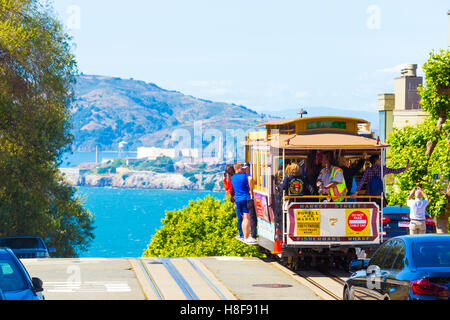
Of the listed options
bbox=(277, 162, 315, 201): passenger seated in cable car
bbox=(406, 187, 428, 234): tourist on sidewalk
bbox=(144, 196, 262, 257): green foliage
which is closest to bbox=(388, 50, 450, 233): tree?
bbox=(144, 196, 262, 257): green foliage

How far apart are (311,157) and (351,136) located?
3.51ft

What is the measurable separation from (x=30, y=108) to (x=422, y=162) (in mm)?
15442

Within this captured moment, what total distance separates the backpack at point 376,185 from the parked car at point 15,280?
29.1ft

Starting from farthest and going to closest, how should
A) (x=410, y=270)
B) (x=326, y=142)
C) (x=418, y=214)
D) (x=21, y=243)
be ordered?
(x=21, y=243), (x=418, y=214), (x=326, y=142), (x=410, y=270)

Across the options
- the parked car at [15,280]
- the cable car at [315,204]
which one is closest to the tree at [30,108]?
the cable car at [315,204]

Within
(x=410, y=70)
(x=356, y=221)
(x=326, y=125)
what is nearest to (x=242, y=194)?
(x=326, y=125)

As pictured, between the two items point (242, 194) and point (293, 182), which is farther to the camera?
point (242, 194)

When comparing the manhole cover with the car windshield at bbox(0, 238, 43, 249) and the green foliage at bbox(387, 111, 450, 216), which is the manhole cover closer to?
the car windshield at bbox(0, 238, 43, 249)

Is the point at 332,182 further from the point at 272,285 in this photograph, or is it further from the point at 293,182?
the point at 272,285

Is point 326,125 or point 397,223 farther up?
point 326,125

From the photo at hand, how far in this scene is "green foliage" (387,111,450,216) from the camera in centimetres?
2781

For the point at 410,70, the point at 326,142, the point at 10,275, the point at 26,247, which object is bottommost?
the point at 26,247

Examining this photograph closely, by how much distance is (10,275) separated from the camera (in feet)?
33.5

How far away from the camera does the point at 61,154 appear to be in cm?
3538
